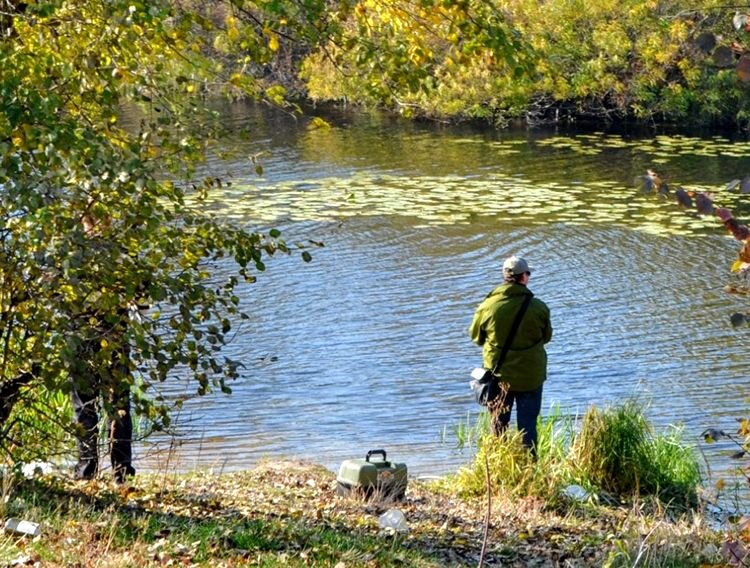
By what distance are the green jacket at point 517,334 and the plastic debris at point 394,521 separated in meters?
2.04

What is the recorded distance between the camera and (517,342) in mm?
9055

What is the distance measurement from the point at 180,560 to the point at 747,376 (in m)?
9.33

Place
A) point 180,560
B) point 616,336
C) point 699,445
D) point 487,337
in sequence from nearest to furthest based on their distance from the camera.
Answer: point 180,560, point 487,337, point 699,445, point 616,336

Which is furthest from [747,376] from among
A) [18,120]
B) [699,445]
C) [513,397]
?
[18,120]

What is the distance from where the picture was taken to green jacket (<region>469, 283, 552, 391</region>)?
9.00 m

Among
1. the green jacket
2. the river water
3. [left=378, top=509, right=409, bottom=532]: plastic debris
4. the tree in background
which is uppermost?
the tree in background

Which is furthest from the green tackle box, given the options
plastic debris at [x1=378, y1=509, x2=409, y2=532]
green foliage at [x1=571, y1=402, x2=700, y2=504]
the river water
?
green foliage at [x1=571, y1=402, x2=700, y2=504]

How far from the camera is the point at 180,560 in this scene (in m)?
5.58

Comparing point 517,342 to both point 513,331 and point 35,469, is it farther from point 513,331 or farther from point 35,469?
point 35,469

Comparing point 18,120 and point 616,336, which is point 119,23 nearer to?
point 18,120

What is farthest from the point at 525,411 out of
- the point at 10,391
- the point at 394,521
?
the point at 10,391

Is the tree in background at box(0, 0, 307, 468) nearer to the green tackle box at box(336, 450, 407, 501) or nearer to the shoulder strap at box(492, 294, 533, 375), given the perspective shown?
the green tackle box at box(336, 450, 407, 501)

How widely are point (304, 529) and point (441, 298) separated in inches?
409

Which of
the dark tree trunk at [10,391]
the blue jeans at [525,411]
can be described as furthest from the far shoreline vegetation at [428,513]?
the dark tree trunk at [10,391]
